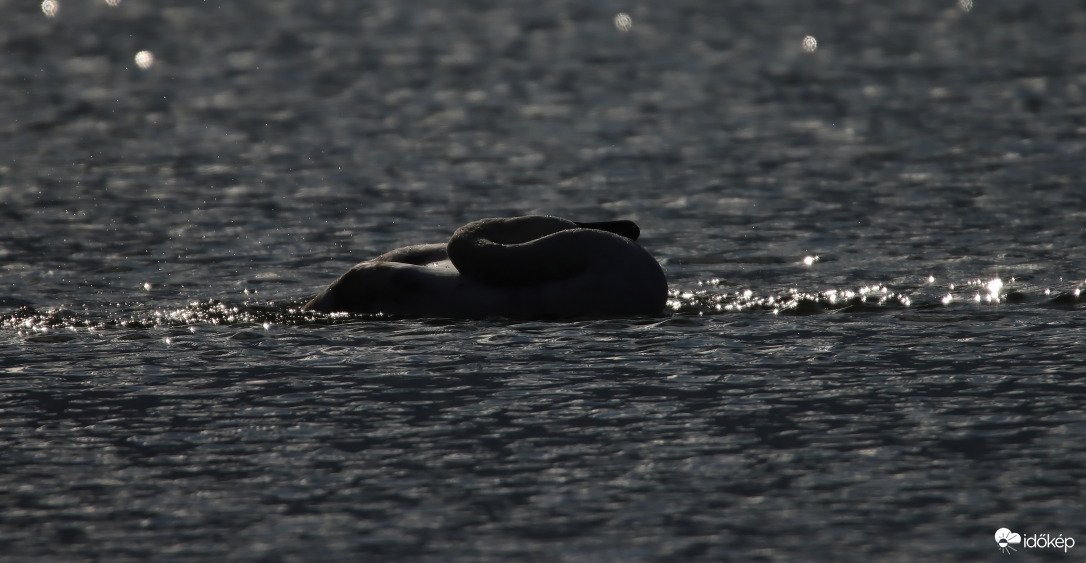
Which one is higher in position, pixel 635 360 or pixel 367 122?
pixel 367 122

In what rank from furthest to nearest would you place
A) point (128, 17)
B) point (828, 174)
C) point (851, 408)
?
point (128, 17), point (828, 174), point (851, 408)

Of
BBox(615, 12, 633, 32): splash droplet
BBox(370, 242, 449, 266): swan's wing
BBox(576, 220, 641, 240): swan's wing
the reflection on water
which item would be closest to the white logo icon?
the reflection on water

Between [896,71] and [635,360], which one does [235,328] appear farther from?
[896,71]

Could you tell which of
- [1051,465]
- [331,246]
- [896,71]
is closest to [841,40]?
[896,71]

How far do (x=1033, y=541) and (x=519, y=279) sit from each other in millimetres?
5226

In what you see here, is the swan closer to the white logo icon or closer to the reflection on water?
the reflection on water

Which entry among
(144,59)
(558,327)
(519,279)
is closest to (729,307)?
(558,327)

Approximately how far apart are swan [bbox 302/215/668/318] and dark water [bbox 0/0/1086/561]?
252mm

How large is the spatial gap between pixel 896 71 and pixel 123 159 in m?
12.7

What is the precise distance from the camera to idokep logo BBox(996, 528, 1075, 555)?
728 centimetres

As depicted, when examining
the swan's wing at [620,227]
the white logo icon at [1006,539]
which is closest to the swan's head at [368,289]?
the swan's wing at [620,227]

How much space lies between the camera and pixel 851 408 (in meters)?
9.44

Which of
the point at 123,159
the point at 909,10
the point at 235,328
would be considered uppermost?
the point at 909,10

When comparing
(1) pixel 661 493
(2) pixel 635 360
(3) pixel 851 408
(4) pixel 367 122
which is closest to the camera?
(1) pixel 661 493
